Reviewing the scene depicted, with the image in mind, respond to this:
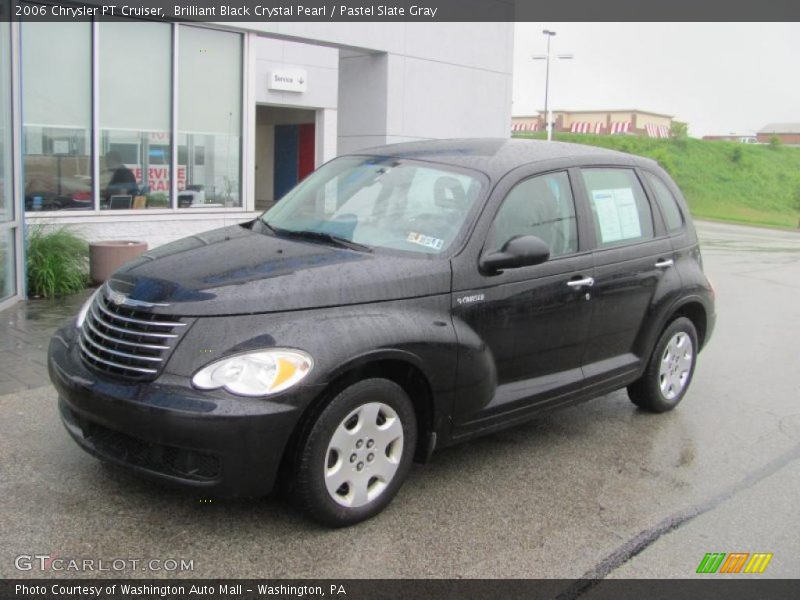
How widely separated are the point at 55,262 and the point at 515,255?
6854mm

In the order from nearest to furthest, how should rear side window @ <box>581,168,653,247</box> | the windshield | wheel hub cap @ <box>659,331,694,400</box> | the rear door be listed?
1. the windshield
2. the rear door
3. rear side window @ <box>581,168,653,247</box>
4. wheel hub cap @ <box>659,331,694,400</box>

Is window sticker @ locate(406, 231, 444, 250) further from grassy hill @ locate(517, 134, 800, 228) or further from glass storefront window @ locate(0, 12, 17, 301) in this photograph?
grassy hill @ locate(517, 134, 800, 228)

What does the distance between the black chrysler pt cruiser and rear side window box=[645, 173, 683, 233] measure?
147 mm

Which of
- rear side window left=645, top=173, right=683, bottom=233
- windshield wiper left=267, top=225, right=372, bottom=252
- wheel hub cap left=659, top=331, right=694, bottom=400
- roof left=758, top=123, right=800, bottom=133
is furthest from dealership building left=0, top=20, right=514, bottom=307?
roof left=758, top=123, right=800, bottom=133

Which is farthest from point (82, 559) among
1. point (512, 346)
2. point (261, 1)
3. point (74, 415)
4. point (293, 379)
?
point (261, 1)

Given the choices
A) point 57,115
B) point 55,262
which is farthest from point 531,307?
point 57,115

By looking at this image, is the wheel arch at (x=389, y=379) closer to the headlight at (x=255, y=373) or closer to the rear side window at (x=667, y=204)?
the headlight at (x=255, y=373)

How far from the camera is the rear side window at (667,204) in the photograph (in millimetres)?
6215

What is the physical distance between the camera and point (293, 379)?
3771mm

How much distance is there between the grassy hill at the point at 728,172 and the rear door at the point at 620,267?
4403cm

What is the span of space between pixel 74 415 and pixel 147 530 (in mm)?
687

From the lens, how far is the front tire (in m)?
3.88

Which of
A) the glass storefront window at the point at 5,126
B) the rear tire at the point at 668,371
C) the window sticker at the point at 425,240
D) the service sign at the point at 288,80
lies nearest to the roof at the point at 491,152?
the window sticker at the point at 425,240

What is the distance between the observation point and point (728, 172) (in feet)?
197
